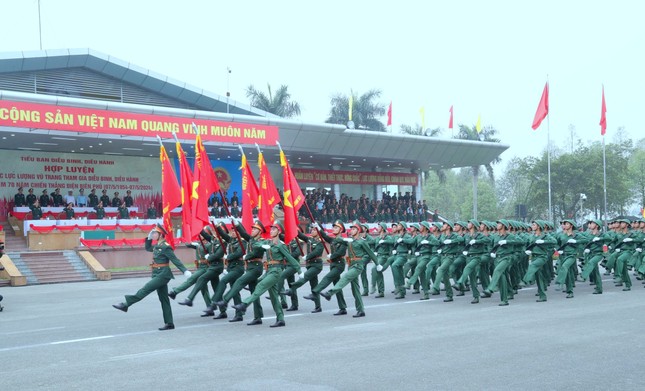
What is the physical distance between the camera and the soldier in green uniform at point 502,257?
14945 mm

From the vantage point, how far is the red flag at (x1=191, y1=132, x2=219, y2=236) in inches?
534

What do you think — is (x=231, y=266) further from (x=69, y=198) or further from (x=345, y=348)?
(x=69, y=198)

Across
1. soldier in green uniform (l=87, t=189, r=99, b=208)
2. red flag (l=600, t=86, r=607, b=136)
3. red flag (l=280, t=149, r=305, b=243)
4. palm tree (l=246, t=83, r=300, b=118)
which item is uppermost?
palm tree (l=246, t=83, r=300, b=118)

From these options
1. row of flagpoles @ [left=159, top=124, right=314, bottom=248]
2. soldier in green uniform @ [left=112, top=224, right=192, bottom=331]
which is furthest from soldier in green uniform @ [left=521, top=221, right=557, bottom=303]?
soldier in green uniform @ [left=112, top=224, right=192, bottom=331]

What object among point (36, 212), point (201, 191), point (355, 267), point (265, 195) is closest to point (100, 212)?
point (36, 212)

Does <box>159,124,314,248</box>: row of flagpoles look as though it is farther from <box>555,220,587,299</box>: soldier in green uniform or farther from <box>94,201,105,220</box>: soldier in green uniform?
<box>94,201,105,220</box>: soldier in green uniform

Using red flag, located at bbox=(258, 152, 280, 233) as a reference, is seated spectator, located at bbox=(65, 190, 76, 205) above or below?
above

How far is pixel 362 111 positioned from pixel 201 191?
41242mm

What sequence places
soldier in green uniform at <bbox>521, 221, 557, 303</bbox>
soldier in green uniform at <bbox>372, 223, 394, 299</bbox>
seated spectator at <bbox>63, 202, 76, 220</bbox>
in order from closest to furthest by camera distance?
1. soldier in green uniform at <bbox>521, 221, 557, 303</bbox>
2. soldier in green uniform at <bbox>372, 223, 394, 299</bbox>
3. seated spectator at <bbox>63, 202, 76, 220</bbox>

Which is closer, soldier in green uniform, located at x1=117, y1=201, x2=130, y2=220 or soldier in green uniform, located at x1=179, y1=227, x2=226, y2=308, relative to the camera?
soldier in green uniform, located at x1=179, y1=227, x2=226, y2=308

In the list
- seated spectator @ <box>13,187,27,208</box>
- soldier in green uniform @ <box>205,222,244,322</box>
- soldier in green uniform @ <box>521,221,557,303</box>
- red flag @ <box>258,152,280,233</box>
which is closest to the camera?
soldier in green uniform @ <box>205,222,244,322</box>

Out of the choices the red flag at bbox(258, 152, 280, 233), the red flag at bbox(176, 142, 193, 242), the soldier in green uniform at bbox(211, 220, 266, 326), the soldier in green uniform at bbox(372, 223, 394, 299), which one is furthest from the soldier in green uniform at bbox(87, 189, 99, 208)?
the soldier in green uniform at bbox(211, 220, 266, 326)

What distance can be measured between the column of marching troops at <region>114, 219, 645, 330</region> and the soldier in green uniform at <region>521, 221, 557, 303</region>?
0.07 feet

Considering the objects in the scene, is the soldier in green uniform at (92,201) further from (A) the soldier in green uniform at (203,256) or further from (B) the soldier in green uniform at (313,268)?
(B) the soldier in green uniform at (313,268)
